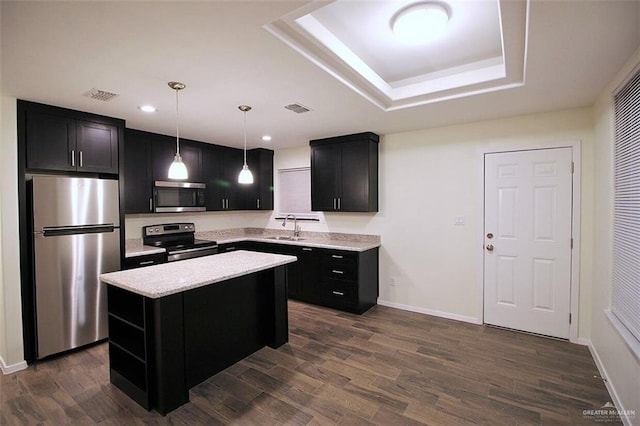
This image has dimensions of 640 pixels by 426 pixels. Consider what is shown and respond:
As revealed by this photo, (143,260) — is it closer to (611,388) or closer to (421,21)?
(421,21)

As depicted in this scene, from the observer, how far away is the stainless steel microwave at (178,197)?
4102mm

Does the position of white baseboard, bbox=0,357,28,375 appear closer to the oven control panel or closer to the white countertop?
the white countertop

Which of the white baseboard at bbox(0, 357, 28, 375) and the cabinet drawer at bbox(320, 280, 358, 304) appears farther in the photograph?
the cabinet drawer at bbox(320, 280, 358, 304)

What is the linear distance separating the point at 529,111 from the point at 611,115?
2.76ft

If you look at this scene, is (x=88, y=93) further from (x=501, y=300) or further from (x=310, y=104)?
(x=501, y=300)

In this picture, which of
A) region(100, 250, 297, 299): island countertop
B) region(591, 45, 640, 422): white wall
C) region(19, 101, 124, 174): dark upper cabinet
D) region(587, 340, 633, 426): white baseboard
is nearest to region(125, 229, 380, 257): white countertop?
region(19, 101, 124, 174): dark upper cabinet

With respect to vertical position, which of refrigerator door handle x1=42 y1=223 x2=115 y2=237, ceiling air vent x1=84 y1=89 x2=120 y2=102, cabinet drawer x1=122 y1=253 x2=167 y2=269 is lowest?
cabinet drawer x1=122 y1=253 x2=167 y2=269

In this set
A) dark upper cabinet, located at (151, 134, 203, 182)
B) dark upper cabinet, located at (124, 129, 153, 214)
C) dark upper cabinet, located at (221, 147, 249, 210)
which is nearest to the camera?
dark upper cabinet, located at (124, 129, 153, 214)

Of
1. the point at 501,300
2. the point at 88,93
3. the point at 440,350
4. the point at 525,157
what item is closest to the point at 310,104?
the point at 88,93

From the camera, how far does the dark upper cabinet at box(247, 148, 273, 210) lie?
533cm

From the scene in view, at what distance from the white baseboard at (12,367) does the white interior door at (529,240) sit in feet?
15.4

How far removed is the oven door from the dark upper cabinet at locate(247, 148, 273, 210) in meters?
1.16

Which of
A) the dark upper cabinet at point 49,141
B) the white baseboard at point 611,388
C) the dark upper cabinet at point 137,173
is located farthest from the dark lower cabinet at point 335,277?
the dark upper cabinet at point 49,141

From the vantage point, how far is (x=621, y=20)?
1597mm
